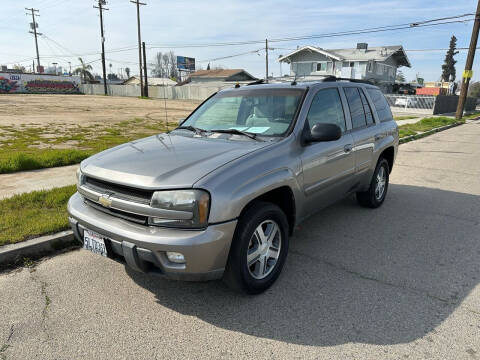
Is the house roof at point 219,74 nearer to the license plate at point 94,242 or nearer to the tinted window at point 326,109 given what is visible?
the tinted window at point 326,109

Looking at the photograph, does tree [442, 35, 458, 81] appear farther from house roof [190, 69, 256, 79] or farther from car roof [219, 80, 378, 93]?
car roof [219, 80, 378, 93]

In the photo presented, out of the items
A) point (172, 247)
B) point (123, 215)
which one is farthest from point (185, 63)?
point (172, 247)

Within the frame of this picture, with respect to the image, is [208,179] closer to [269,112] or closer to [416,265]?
[269,112]

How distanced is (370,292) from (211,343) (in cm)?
149

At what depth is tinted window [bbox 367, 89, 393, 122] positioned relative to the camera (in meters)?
5.21

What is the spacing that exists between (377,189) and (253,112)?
2638mm

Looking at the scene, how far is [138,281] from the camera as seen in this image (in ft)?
10.9

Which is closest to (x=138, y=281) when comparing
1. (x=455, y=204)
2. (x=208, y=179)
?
(x=208, y=179)

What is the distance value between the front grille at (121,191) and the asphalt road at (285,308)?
2.99 feet

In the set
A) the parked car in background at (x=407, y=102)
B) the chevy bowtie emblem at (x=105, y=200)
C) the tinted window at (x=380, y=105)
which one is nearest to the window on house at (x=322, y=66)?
the parked car in background at (x=407, y=102)

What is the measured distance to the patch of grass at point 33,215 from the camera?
396 cm

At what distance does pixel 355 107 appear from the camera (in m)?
4.59

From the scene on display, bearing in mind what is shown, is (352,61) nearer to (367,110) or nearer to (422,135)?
(422,135)

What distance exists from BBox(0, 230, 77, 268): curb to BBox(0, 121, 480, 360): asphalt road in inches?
7.5
